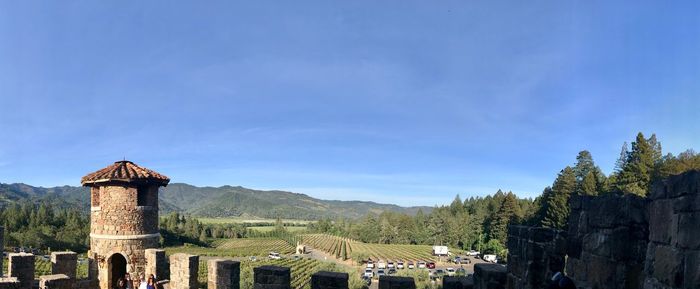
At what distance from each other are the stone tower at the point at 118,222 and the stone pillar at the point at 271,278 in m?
6.93

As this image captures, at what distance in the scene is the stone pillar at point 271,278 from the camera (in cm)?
765

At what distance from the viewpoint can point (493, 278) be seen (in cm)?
667

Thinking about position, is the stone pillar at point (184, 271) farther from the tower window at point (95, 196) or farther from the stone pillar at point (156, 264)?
the tower window at point (95, 196)

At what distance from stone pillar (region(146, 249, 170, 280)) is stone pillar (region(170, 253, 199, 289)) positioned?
110 cm

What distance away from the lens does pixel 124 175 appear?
12930mm

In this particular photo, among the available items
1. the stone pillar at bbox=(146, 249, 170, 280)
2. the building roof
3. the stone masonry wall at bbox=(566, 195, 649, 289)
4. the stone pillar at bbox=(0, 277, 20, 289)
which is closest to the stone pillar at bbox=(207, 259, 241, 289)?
the stone pillar at bbox=(146, 249, 170, 280)

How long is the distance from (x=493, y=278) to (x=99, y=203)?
11755mm

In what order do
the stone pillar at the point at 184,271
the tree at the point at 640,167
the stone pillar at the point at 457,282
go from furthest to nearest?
the tree at the point at 640,167
the stone pillar at the point at 184,271
the stone pillar at the point at 457,282

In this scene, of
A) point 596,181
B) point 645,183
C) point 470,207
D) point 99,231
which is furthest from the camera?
point 470,207

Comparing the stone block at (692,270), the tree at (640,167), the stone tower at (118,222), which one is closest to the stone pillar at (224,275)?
the stone tower at (118,222)

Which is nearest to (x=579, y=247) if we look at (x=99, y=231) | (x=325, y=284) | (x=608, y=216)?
(x=608, y=216)

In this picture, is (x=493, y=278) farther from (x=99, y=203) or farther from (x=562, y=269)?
(x=99, y=203)

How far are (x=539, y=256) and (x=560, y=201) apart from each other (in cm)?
7636

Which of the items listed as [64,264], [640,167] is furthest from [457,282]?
[640,167]
